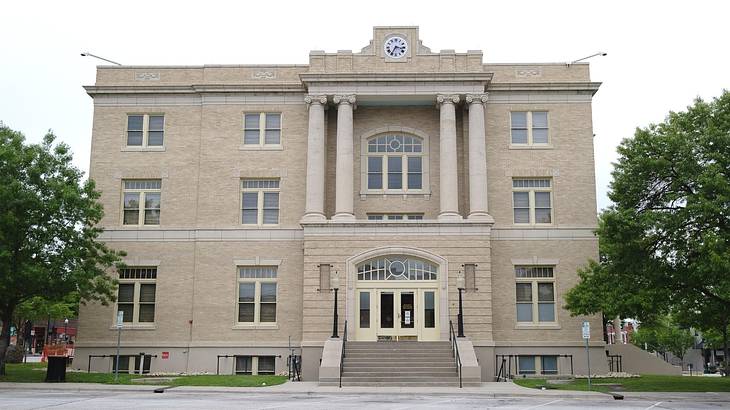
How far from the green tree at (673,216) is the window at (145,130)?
68.0 feet

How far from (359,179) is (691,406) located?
18328 mm

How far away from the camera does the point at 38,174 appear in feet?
96.7

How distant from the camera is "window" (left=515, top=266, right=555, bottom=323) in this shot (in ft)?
112

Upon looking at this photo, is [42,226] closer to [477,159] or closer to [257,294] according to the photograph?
[257,294]

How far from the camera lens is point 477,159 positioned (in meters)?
34.0

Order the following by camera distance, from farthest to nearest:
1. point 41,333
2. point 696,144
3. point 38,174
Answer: point 41,333, point 38,174, point 696,144

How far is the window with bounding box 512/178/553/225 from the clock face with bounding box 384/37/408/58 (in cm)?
786

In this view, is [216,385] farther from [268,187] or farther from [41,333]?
[41,333]

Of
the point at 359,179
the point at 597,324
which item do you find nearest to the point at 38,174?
the point at 359,179

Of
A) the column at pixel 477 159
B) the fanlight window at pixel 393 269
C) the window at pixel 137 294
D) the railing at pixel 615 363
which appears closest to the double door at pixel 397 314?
the fanlight window at pixel 393 269

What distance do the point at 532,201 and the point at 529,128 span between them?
3.46 meters

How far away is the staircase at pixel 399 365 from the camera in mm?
27844

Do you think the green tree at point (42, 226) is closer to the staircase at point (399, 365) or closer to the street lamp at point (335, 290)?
the street lamp at point (335, 290)

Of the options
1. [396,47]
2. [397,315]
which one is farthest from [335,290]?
[396,47]
